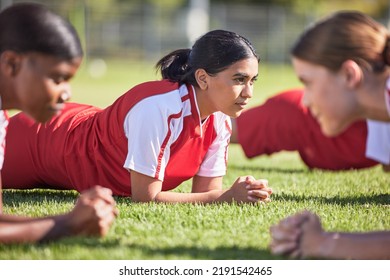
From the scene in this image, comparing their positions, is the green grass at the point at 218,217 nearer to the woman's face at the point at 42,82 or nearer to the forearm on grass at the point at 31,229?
the forearm on grass at the point at 31,229

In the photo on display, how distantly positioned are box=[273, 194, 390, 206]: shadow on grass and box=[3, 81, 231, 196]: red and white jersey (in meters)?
0.57

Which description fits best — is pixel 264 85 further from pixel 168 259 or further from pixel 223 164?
pixel 168 259

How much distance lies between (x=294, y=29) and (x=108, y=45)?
1057 centimetres

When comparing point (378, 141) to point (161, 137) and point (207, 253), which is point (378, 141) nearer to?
point (161, 137)

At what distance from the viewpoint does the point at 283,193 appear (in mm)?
6164

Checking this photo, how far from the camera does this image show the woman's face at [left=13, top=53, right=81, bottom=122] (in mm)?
3807

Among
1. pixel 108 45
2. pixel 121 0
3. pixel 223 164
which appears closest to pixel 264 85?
pixel 108 45

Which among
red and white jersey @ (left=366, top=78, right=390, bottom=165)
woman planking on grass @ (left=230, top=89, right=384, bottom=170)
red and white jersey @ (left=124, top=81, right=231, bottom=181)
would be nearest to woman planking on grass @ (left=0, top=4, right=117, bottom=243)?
red and white jersey @ (left=124, top=81, right=231, bottom=181)

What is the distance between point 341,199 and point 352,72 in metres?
2.40

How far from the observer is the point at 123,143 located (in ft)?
18.1

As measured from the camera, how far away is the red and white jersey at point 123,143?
202 inches

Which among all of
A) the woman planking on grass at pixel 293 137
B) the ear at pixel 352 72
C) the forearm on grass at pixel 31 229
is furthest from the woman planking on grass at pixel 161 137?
the woman planking on grass at pixel 293 137

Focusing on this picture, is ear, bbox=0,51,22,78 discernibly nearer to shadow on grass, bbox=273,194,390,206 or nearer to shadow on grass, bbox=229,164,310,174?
shadow on grass, bbox=273,194,390,206

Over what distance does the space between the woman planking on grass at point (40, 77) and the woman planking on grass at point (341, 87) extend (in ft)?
3.38
